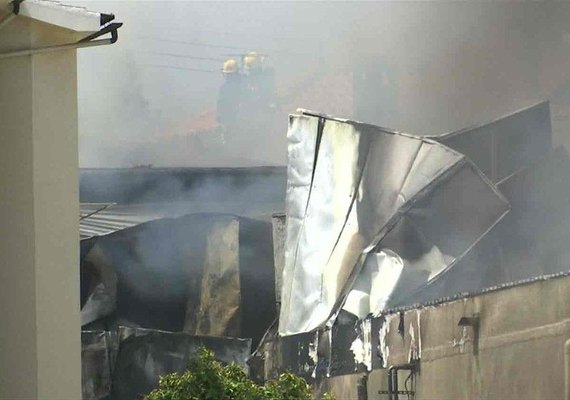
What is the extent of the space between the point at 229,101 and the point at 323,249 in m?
2.78

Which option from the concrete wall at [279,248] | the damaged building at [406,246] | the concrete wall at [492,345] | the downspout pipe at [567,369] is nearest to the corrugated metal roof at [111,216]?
the concrete wall at [279,248]

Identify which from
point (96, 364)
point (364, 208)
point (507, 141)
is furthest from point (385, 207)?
point (96, 364)

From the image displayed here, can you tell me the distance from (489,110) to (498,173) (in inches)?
50.4

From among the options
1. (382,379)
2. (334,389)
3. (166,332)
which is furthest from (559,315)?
(166,332)

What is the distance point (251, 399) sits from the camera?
19.4ft

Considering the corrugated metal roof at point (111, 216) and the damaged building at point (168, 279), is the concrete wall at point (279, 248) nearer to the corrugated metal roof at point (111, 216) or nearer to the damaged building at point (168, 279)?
the damaged building at point (168, 279)

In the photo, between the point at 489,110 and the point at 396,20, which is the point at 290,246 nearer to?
the point at 489,110

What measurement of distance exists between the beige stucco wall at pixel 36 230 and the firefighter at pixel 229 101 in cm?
571

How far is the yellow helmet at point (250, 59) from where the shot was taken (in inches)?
455

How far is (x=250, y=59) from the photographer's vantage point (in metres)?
11.7

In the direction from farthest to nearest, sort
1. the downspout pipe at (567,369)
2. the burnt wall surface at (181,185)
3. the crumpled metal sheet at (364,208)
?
the burnt wall surface at (181,185) → the crumpled metal sheet at (364,208) → the downspout pipe at (567,369)

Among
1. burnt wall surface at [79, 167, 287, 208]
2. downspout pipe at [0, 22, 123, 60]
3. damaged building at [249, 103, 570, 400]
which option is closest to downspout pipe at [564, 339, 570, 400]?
damaged building at [249, 103, 570, 400]

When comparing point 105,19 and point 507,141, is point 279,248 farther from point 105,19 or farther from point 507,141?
point 105,19

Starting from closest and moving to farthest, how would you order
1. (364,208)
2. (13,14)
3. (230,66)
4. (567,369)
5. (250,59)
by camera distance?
(13,14) → (567,369) → (364,208) → (250,59) → (230,66)
